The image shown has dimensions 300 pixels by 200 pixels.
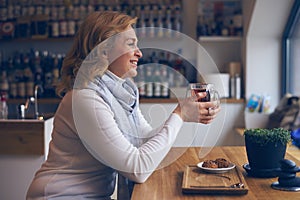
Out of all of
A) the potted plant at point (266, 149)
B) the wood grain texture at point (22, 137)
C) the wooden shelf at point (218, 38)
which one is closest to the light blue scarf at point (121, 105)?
the potted plant at point (266, 149)

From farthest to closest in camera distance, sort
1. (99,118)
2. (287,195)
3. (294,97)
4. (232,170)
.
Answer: (294,97)
(232,170)
(99,118)
(287,195)

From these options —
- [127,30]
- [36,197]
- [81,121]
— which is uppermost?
[127,30]

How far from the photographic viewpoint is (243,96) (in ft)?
13.9

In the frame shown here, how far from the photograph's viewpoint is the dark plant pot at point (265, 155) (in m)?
1.55

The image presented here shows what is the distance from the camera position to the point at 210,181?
150 cm

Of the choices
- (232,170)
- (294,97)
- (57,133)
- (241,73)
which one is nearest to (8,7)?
(241,73)

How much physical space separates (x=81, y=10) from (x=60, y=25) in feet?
0.81

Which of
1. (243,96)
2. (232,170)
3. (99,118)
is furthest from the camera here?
(243,96)

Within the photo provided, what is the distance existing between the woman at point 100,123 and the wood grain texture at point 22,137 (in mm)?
1370

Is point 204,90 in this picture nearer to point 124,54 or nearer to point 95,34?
point 124,54

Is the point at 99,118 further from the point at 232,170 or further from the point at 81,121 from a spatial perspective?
the point at 232,170

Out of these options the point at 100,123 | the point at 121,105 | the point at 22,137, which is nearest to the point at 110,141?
the point at 100,123

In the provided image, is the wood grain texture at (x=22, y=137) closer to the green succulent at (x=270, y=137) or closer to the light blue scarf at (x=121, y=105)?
the light blue scarf at (x=121, y=105)

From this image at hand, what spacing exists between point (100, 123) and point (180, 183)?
1.08ft
